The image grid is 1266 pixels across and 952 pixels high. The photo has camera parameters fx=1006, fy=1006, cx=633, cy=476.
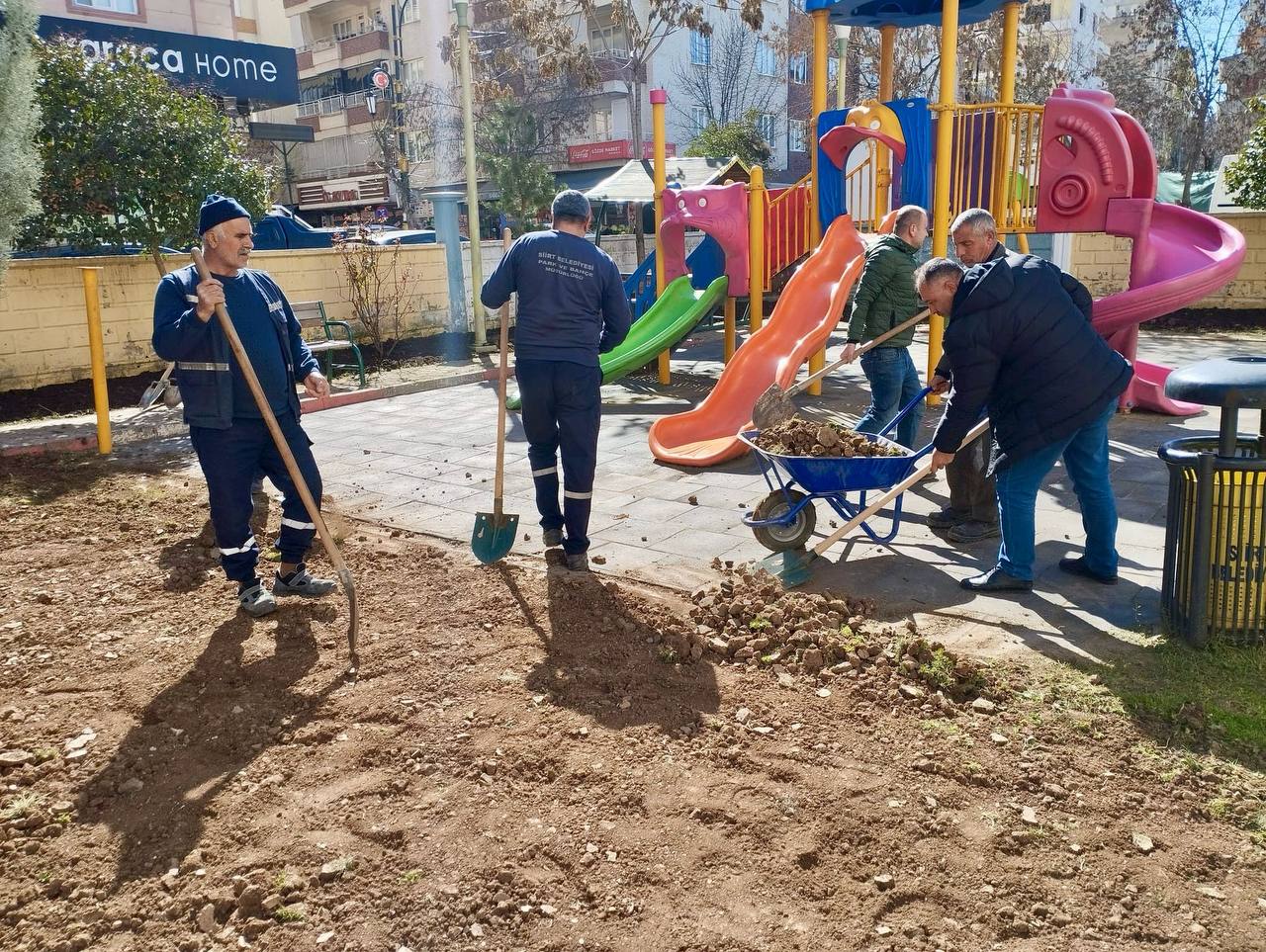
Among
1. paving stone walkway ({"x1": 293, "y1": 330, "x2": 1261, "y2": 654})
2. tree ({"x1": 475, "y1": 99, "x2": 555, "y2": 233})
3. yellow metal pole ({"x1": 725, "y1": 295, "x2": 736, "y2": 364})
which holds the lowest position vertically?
paving stone walkway ({"x1": 293, "y1": 330, "x2": 1261, "y2": 654})

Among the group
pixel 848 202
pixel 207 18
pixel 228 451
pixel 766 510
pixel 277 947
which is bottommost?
pixel 277 947

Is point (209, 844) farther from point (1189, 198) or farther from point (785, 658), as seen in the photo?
point (1189, 198)

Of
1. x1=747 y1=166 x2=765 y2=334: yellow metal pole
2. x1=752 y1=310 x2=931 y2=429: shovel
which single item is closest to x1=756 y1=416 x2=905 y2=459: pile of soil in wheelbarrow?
x1=752 y1=310 x2=931 y2=429: shovel

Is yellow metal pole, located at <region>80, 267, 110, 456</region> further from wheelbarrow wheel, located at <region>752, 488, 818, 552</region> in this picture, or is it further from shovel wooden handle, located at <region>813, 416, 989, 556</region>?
shovel wooden handle, located at <region>813, 416, 989, 556</region>

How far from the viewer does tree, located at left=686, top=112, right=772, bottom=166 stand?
29547 millimetres

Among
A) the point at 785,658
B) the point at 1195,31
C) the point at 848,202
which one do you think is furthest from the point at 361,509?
the point at 1195,31

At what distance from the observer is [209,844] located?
2.88 meters

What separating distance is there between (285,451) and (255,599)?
82cm

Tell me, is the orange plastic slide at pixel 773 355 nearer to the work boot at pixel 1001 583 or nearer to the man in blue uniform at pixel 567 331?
the man in blue uniform at pixel 567 331

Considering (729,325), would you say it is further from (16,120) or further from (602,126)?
(602,126)

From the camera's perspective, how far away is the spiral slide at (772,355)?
7.64 metres

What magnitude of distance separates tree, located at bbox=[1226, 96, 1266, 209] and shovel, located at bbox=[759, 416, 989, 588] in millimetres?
13642

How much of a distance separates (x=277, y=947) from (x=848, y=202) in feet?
30.2

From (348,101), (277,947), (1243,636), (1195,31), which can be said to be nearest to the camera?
(277,947)
